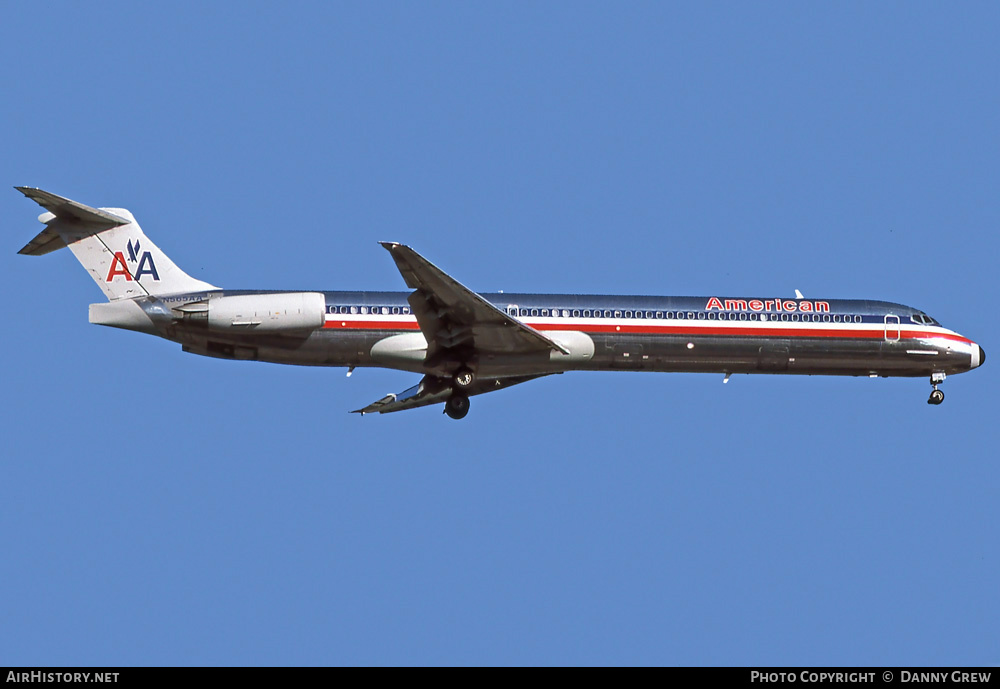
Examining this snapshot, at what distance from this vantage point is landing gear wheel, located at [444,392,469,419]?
97.5 feet

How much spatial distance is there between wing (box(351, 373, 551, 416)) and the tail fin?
5.35m

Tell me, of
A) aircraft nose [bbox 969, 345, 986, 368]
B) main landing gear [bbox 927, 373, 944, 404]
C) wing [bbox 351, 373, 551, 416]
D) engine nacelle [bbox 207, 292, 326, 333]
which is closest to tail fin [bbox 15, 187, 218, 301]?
engine nacelle [bbox 207, 292, 326, 333]

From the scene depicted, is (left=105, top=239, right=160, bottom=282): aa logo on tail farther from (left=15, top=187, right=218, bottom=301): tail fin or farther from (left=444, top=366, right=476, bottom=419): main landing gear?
(left=444, top=366, right=476, bottom=419): main landing gear

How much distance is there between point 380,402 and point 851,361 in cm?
1168

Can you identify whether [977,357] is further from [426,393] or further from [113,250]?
[113,250]

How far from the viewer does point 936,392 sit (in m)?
30.2

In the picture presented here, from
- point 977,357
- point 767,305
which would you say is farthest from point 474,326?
point 977,357

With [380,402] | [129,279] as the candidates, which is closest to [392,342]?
[380,402]

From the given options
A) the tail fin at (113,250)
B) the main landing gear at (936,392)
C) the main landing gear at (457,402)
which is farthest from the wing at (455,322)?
the main landing gear at (936,392)

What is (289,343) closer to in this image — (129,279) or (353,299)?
(353,299)

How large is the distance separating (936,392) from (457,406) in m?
11.8

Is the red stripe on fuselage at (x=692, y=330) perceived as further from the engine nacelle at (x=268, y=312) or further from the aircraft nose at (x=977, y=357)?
the aircraft nose at (x=977, y=357)

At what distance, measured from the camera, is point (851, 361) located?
29812 millimetres
